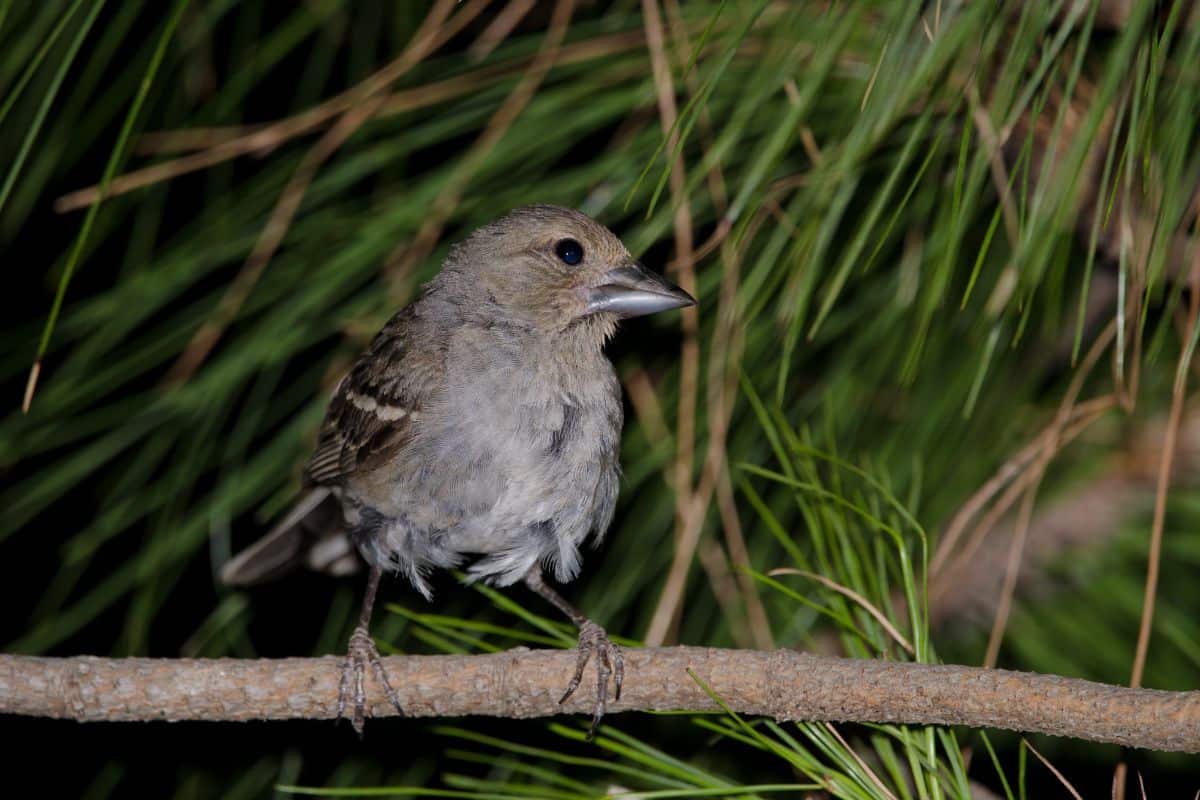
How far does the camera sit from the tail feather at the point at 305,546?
3314 millimetres

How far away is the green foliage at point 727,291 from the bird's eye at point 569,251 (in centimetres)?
13

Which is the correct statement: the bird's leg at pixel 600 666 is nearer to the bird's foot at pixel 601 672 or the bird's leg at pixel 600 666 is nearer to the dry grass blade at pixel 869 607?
the bird's foot at pixel 601 672

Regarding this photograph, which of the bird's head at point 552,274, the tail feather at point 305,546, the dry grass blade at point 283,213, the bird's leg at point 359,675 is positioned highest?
the dry grass blade at point 283,213

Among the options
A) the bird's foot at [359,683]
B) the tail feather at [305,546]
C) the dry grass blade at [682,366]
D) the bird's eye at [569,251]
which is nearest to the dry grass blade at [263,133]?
the dry grass blade at [682,366]

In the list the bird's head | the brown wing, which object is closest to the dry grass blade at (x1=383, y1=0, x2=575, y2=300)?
the bird's head

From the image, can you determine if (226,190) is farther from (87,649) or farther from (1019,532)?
(87,649)

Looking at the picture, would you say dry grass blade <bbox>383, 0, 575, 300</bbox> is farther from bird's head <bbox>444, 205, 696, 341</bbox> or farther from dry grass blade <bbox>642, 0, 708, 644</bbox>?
bird's head <bbox>444, 205, 696, 341</bbox>

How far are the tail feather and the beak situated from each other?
967 millimetres

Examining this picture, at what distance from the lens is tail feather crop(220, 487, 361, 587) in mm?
3314

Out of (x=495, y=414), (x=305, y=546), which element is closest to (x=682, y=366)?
(x=495, y=414)

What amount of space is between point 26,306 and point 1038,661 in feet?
10.2

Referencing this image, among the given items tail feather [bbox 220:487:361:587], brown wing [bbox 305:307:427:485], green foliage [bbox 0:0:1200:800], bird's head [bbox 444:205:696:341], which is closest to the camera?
green foliage [bbox 0:0:1200:800]

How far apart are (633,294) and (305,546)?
1390 mm

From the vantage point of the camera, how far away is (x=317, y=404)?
7.80 feet
